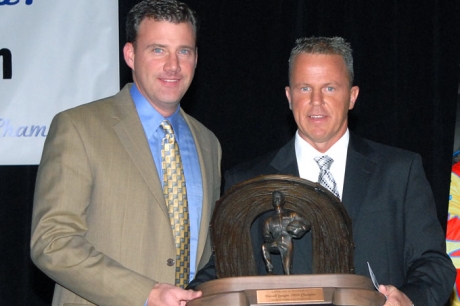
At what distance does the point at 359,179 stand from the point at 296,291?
26.4 inches

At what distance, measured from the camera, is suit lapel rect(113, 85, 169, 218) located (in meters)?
2.96

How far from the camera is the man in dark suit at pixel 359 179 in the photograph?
2.72 meters

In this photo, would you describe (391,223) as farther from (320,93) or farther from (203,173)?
(203,173)

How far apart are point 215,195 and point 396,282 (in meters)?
0.83

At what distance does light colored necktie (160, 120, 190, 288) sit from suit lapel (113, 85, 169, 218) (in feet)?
0.21

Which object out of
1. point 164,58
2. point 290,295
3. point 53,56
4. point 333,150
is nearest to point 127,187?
point 164,58

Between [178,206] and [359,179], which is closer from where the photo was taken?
A: [359,179]

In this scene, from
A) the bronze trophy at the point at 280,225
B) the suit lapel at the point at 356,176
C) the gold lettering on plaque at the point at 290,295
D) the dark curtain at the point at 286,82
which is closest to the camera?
the gold lettering on plaque at the point at 290,295

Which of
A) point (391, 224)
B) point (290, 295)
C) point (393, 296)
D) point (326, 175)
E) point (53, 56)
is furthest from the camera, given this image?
point (53, 56)

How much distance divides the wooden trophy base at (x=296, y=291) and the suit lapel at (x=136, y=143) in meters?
0.71

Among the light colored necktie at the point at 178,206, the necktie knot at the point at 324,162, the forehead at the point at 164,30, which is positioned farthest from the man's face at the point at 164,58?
the necktie knot at the point at 324,162

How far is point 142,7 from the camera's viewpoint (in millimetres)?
3059

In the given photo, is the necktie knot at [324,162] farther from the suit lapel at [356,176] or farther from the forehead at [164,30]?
the forehead at [164,30]

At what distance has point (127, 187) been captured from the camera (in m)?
2.94
